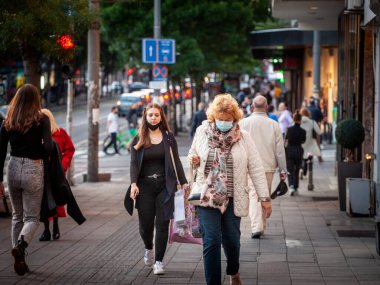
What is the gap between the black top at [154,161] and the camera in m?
10.1

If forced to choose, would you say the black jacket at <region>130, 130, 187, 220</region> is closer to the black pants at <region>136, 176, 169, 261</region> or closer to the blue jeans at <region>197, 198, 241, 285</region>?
the black pants at <region>136, 176, 169, 261</region>

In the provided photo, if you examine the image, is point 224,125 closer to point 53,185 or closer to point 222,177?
point 222,177

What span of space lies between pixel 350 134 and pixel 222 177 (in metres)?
7.31

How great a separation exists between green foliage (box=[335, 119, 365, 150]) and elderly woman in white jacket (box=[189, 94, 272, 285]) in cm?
694

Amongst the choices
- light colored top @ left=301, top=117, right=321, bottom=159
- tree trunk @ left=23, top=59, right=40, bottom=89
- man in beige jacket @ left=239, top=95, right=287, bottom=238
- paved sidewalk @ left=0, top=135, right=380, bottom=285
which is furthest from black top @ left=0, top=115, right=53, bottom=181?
light colored top @ left=301, top=117, right=321, bottom=159

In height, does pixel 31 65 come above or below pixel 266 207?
above

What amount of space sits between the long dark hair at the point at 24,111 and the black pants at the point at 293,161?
994 cm

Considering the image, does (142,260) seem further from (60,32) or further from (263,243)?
(60,32)

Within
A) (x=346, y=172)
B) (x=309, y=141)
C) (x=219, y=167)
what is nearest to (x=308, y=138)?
(x=309, y=141)

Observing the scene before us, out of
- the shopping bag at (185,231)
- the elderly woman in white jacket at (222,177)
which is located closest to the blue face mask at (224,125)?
the elderly woman in white jacket at (222,177)

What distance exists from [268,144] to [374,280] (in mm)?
3308

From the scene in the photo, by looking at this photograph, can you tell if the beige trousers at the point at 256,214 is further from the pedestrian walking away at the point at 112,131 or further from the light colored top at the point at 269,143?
the pedestrian walking away at the point at 112,131

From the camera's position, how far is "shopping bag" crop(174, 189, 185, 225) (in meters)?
9.86

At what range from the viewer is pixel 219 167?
850 centimetres
